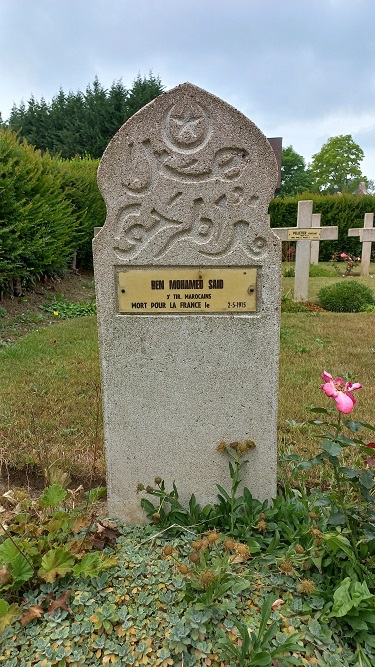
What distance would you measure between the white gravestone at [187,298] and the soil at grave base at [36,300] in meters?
4.43

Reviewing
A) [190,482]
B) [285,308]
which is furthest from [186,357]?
[285,308]

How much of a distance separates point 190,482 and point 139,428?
0.38 m

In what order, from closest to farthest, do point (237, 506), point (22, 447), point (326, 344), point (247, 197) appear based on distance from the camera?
point (247, 197) → point (237, 506) → point (22, 447) → point (326, 344)

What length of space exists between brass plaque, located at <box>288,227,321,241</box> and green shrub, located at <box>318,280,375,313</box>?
1098 millimetres

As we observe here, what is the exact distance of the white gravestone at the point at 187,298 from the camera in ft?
6.33

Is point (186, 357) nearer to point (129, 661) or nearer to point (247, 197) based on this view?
point (247, 197)

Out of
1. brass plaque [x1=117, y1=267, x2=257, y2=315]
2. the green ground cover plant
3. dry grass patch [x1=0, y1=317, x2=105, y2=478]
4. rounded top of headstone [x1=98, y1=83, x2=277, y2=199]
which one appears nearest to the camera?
the green ground cover plant

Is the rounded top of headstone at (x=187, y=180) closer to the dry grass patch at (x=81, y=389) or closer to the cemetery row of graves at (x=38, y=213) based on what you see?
the dry grass patch at (x=81, y=389)

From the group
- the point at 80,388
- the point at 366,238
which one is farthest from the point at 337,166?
the point at 80,388

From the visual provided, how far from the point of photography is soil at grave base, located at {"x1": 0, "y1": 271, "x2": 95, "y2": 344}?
267 inches

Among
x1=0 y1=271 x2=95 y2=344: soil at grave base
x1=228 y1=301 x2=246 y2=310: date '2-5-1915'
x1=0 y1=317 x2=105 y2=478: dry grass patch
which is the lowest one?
x1=0 y1=317 x2=105 y2=478: dry grass patch

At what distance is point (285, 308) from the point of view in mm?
8453

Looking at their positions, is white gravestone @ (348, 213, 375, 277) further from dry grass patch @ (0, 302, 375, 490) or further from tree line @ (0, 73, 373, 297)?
dry grass patch @ (0, 302, 375, 490)

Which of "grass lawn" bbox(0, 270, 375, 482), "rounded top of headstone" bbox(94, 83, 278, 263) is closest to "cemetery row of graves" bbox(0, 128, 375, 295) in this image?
"grass lawn" bbox(0, 270, 375, 482)
